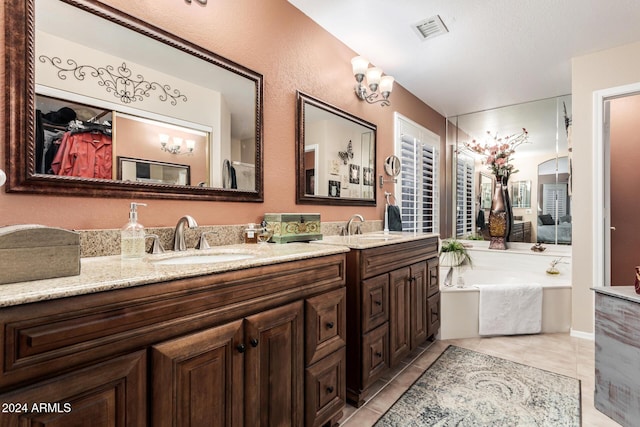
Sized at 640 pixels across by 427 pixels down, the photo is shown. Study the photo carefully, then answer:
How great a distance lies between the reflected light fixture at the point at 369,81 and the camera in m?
2.54

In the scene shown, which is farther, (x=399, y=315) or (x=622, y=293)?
(x=399, y=315)

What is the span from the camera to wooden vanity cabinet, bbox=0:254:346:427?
70 centimetres

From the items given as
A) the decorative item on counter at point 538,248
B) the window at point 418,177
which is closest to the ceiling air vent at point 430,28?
the window at point 418,177

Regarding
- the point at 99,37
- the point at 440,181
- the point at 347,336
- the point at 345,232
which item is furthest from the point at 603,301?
the point at 440,181

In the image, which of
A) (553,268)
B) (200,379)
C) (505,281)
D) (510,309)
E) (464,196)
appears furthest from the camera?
(464,196)

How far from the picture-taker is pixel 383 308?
6.32ft

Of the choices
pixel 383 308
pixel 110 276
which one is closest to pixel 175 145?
pixel 110 276

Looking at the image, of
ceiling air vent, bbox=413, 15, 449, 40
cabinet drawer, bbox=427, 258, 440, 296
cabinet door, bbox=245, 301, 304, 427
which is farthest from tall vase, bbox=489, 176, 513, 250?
cabinet door, bbox=245, 301, 304, 427

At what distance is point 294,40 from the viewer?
2152 millimetres

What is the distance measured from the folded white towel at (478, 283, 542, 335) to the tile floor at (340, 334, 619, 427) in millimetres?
78

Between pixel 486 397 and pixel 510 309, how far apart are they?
1.23 meters

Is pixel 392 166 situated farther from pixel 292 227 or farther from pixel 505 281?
pixel 505 281

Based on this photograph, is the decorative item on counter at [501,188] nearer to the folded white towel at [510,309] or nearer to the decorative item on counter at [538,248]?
the decorative item on counter at [538,248]

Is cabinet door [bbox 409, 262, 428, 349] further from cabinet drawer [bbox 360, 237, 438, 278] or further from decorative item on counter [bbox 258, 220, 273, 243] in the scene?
decorative item on counter [bbox 258, 220, 273, 243]
